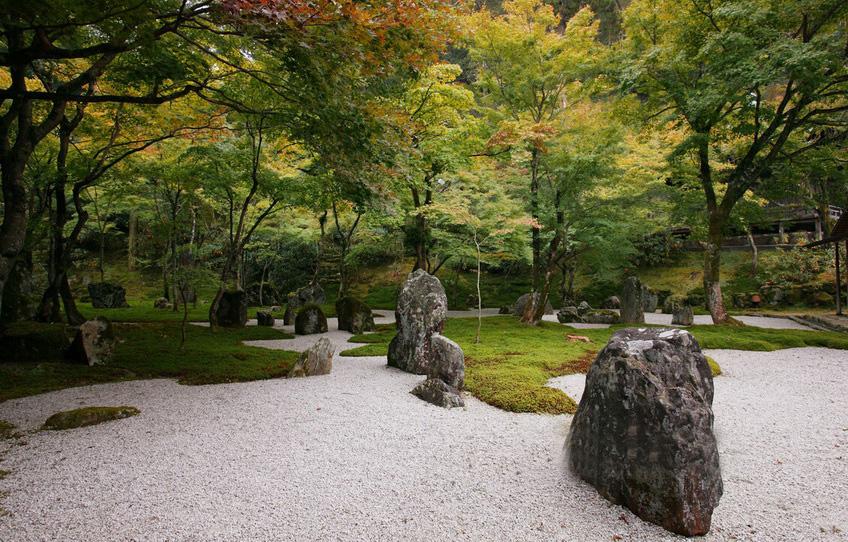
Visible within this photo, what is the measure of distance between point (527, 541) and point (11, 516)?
325 centimetres

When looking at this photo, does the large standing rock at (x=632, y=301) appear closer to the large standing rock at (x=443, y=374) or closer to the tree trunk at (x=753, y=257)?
the large standing rock at (x=443, y=374)

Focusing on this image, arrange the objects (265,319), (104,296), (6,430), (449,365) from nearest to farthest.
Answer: (6,430), (449,365), (265,319), (104,296)

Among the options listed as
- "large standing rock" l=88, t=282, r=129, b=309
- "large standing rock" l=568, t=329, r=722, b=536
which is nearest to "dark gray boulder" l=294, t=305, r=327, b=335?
"large standing rock" l=568, t=329, r=722, b=536

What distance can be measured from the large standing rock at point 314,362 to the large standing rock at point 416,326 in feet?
3.83

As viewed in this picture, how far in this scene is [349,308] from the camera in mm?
11875

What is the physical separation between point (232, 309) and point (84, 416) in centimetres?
852

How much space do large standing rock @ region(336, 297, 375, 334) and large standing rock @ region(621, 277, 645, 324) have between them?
828cm

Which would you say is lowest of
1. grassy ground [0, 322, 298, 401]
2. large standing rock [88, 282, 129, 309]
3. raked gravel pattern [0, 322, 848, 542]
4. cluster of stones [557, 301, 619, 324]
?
raked gravel pattern [0, 322, 848, 542]

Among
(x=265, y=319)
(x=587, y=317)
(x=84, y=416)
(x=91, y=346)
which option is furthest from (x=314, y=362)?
(x=587, y=317)

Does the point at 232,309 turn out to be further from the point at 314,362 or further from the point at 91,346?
the point at 314,362

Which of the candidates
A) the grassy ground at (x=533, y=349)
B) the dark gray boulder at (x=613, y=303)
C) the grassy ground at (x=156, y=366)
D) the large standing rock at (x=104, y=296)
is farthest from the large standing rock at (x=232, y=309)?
the dark gray boulder at (x=613, y=303)

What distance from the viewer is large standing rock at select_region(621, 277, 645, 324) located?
1295cm

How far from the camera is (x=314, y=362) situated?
6523mm

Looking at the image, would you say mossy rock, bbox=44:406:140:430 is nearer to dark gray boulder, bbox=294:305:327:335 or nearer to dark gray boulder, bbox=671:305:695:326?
dark gray boulder, bbox=294:305:327:335
